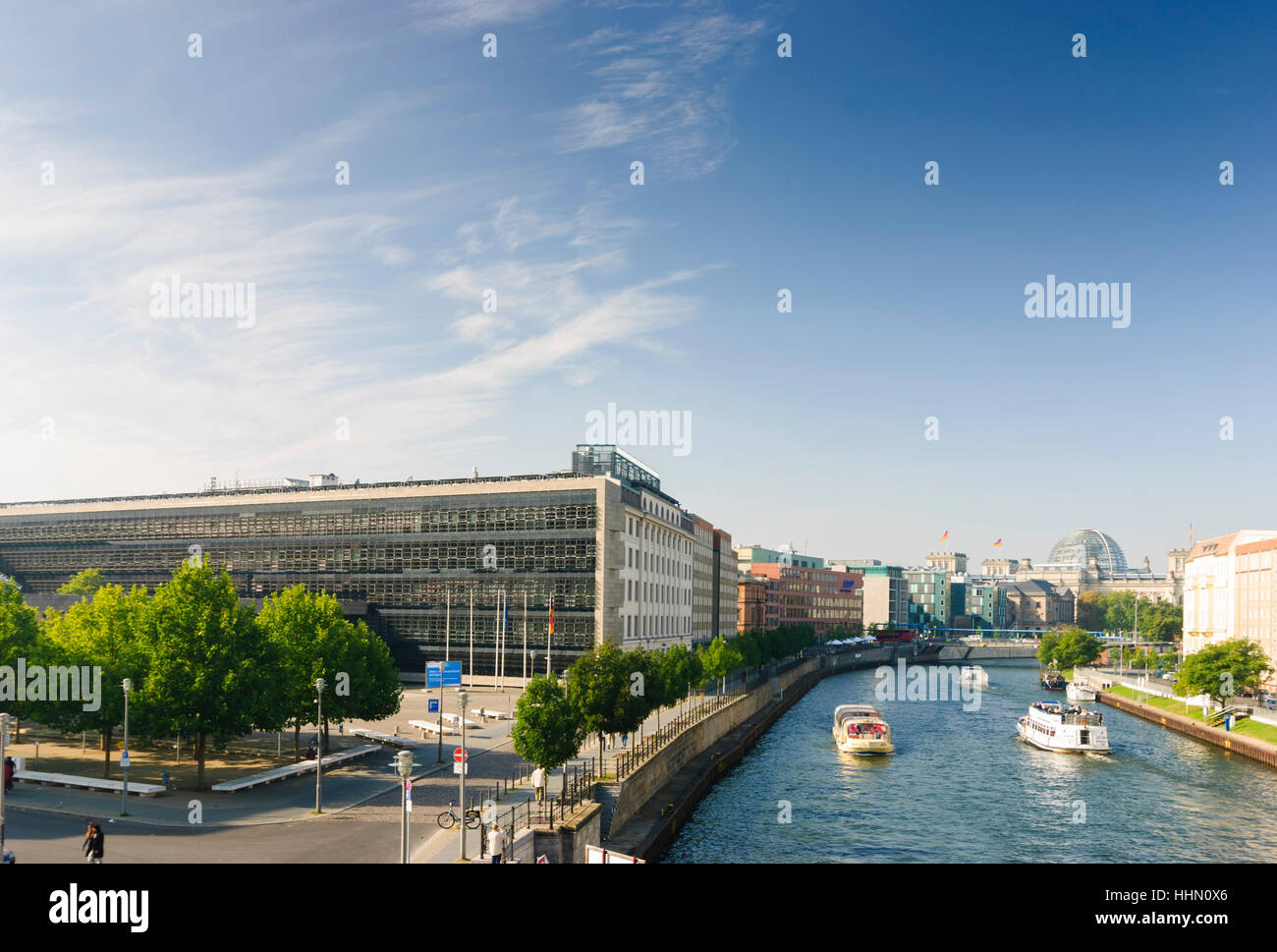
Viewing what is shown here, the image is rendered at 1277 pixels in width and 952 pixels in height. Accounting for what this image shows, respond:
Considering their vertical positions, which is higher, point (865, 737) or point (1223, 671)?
point (1223, 671)

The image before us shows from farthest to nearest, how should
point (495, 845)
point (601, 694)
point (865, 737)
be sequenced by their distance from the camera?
point (865, 737), point (601, 694), point (495, 845)

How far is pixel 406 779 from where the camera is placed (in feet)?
95.0

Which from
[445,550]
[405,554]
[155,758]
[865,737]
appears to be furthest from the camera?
[405,554]

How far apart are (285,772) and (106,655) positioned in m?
11.1

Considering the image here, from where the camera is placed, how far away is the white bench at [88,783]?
1528 inches

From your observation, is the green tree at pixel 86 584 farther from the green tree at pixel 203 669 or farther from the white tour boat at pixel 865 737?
the white tour boat at pixel 865 737

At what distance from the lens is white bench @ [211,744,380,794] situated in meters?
40.5

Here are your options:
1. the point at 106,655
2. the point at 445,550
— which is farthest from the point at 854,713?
the point at 106,655

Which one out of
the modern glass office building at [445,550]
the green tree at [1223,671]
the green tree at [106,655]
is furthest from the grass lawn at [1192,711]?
the green tree at [106,655]

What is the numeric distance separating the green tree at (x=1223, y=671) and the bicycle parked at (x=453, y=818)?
81.2m

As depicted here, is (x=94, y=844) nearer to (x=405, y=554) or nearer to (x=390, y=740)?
(x=390, y=740)

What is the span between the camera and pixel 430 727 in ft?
202
